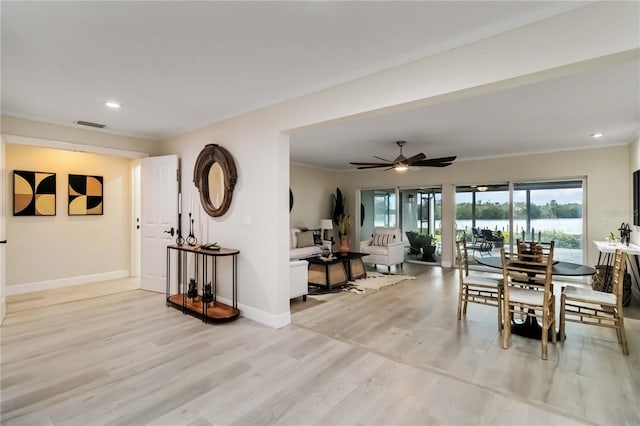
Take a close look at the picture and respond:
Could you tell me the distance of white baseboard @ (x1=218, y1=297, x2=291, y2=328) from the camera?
3.59 metres

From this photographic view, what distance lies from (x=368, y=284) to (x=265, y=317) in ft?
8.23

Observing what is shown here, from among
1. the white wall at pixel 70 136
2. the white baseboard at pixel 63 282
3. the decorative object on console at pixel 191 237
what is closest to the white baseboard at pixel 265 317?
the decorative object on console at pixel 191 237

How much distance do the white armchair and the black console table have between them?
3.82m

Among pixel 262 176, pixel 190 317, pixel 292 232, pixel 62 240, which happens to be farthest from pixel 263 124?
pixel 62 240

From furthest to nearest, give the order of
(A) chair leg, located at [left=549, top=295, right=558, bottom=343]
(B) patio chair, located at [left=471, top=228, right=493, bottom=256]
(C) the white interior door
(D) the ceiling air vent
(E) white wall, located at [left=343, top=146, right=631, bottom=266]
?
(B) patio chair, located at [left=471, top=228, right=493, bottom=256], (E) white wall, located at [left=343, top=146, right=631, bottom=266], (C) the white interior door, (D) the ceiling air vent, (A) chair leg, located at [left=549, top=295, right=558, bottom=343]

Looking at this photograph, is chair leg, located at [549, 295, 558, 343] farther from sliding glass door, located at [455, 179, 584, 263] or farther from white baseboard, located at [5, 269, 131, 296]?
white baseboard, located at [5, 269, 131, 296]

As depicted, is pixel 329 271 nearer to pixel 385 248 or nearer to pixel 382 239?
pixel 385 248

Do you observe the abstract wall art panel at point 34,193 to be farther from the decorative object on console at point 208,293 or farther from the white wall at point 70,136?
the decorative object on console at point 208,293

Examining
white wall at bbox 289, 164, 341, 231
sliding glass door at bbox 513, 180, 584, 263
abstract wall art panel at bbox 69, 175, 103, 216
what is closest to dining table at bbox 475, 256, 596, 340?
sliding glass door at bbox 513, 180, 584, 263

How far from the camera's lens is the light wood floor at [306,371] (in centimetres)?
207

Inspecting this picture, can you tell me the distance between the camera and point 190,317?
12.7 feet

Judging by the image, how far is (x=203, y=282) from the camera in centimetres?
423

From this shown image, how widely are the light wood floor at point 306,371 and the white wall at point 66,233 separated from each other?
1262 mm

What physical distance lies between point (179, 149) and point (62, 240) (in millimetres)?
2593
